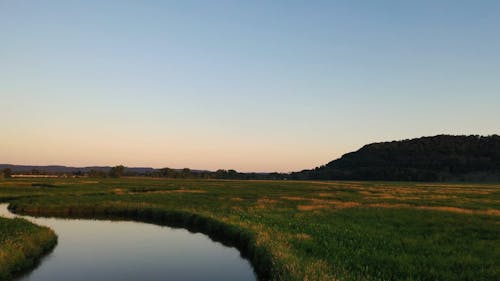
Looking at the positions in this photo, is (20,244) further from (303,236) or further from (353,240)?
(353,240)

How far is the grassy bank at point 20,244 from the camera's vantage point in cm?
1967

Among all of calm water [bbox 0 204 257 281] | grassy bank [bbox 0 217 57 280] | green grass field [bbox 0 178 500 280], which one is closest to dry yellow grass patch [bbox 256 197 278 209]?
green grass field [bbox 0 178 500 280]

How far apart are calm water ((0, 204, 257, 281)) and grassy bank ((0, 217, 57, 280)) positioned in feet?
1.97

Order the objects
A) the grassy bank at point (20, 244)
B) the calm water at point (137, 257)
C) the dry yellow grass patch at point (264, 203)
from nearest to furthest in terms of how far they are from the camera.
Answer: the grassy bank at point (20, 244)
the calm water at point (137, 257)
the dry yellow grass patch at point (264, 203)

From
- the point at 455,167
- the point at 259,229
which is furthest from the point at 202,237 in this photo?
the point at 455,167

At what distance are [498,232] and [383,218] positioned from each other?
9386 millimetres

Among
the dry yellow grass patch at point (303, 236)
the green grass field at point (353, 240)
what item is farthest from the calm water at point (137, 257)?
the dry yellow grass patch at point (303, 236)

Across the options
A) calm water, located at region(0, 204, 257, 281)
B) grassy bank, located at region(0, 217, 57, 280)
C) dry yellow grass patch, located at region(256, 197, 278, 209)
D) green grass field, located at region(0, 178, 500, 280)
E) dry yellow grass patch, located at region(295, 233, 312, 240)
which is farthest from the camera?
dry yellow grass patch, located at region(256, 197, 278, 209)

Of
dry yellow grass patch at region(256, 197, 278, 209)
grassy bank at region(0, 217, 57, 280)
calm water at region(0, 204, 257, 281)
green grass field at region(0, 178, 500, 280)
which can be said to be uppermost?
dry yellow grass patch at region(256, 197, 278, 209)

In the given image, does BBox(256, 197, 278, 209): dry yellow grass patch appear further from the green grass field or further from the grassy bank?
the grassy bank

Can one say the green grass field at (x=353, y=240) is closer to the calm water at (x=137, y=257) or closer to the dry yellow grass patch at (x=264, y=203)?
the calm water at (x=137, y=257)

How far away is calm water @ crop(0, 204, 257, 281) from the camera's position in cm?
2088

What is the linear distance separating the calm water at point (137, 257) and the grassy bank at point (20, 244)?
600 millimetres

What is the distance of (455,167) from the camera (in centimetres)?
19675
